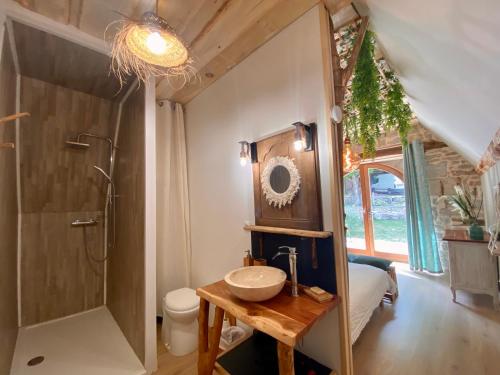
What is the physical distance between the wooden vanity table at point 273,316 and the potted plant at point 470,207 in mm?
2673

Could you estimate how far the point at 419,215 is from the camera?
3707 mm

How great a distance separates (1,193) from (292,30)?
2454 millimetres

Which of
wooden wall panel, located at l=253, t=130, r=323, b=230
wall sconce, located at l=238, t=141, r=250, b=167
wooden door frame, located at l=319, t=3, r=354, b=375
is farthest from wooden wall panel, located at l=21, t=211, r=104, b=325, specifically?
wooden door frame, located at l=319, t=3, r=354, b=375

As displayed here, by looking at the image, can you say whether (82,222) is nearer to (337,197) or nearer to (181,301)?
(181,301)

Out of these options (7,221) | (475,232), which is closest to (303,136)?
(7,221)

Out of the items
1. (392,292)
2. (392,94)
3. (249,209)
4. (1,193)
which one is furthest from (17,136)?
(392,292)

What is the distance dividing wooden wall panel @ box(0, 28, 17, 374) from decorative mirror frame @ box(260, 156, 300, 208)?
1.91 m

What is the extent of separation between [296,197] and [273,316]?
0.74 meters

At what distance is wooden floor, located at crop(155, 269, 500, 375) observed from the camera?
165cm

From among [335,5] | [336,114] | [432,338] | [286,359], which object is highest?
[335,5]

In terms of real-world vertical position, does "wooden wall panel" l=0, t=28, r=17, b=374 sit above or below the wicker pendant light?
below

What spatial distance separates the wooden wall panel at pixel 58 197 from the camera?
2.15m

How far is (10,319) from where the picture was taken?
1.75 meters

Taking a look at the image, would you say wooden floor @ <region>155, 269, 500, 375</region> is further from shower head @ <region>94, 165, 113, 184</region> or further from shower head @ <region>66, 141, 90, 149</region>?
shower head @ <region>66, 141, 90, 149</region>
